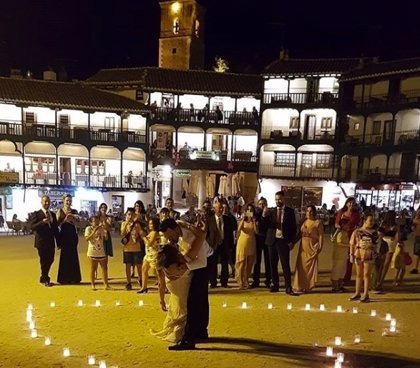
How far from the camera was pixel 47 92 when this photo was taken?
31.5m

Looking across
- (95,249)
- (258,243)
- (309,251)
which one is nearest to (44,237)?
(95,249)

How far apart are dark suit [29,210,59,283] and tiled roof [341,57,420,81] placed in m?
28.4

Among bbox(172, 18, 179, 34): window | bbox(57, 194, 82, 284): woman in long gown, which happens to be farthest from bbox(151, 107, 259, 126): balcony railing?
bbox(57, 194, 82, 284): woman in long gown

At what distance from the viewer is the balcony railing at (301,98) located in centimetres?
3438

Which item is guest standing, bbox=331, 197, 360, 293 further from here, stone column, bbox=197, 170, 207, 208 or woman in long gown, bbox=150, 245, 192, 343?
stone column, bbox=197, 170, 207, 208

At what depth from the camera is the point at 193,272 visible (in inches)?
216

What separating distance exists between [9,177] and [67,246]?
22.0 m

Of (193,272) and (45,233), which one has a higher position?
(193,272)

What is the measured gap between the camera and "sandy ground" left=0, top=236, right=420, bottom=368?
5184 mm

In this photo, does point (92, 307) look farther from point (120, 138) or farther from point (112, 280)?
point (120, 138)

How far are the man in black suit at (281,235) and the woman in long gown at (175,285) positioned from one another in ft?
10.8

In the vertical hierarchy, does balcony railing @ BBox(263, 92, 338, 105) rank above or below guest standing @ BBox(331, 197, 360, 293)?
above

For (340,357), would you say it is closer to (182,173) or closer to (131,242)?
(131,242)

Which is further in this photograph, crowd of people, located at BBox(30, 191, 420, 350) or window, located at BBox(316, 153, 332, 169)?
window, located at BBox(316, 153, 332, 169)
